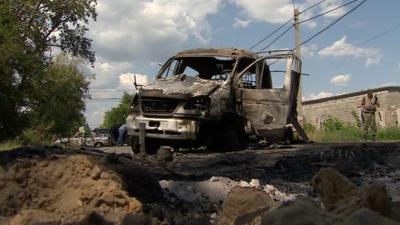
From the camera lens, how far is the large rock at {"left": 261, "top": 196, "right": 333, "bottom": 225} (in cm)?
289

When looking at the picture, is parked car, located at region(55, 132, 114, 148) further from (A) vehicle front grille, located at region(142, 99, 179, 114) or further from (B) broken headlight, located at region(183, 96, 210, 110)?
(B) broken headlight, located at region(183, 96, 210, 110)

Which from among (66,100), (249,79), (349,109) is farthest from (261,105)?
(66,100)

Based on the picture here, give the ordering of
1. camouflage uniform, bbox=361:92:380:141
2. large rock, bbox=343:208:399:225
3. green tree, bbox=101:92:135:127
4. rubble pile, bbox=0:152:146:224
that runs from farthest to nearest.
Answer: green tree, bbox=101:92:135:127 → camouflage uniform, bbox=361:92:380:141 → rubble pile, bbox=0:152:146:224 → large rock, bbox=343:208:399:225

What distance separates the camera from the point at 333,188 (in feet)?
12.8

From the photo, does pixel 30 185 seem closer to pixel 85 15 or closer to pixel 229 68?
pixel 229 68

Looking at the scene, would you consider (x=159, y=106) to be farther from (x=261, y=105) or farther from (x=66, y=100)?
(x=66, y=100)

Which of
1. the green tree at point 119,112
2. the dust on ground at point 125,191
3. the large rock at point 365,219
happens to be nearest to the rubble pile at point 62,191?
the dust on ground at point 125,191

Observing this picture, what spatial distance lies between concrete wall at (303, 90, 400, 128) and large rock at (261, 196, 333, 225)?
1011 inches

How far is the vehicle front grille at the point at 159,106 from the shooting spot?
1149 centimetres

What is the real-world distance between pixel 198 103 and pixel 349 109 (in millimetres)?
22383

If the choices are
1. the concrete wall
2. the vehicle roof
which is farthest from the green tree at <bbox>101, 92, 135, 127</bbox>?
the vehicle roof

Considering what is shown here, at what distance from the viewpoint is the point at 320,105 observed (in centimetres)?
3525

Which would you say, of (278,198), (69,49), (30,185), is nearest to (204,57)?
(278,198)

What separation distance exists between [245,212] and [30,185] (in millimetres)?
2082
